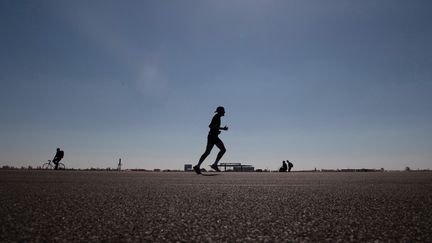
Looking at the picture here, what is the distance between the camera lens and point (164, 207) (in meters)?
3.08

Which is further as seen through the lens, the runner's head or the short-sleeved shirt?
the runner's head

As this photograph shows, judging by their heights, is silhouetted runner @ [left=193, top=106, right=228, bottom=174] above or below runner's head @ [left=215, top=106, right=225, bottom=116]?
below

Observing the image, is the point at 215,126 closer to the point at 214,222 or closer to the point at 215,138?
the point at 215,138

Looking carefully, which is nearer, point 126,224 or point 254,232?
point 254,232

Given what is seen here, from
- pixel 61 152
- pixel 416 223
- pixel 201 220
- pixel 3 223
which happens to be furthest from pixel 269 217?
pixel 61 152

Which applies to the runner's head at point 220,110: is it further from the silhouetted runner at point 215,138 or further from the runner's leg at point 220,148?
the runner's leg at point 220,148

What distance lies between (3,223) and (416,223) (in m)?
2.32

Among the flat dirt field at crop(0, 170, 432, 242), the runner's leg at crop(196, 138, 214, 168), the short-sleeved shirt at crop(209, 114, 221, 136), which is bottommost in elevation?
the flat dirt field at crop(0, 170, 432, 242)

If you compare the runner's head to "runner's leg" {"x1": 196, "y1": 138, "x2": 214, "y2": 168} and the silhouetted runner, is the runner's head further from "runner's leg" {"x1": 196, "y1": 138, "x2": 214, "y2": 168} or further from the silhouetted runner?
"runner's leg" {"x1": 196, "y1": 138, "x2": 214, "y2": 168}

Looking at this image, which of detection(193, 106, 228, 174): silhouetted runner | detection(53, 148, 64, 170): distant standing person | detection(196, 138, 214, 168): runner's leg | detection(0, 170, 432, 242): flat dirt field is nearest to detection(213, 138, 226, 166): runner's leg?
detection(193, 106, 228, 174): silhouetted runner

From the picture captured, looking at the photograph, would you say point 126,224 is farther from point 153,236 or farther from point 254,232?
point 254,232

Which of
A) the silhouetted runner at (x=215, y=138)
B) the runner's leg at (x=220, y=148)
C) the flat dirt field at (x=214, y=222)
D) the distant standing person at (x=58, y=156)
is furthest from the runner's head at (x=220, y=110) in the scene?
the distant standing person at (x=58, y=156)

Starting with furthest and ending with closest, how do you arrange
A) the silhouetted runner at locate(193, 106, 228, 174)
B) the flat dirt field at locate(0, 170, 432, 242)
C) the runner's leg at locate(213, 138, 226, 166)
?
the runner's leg at locate(213, 138, 226, 166) → the silhouetted runner at locate(193, 106, 228, 174) → the flat dirt field at locate(0, 170, 432, 242)

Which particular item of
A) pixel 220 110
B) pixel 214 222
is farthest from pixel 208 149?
pixel 214 222
